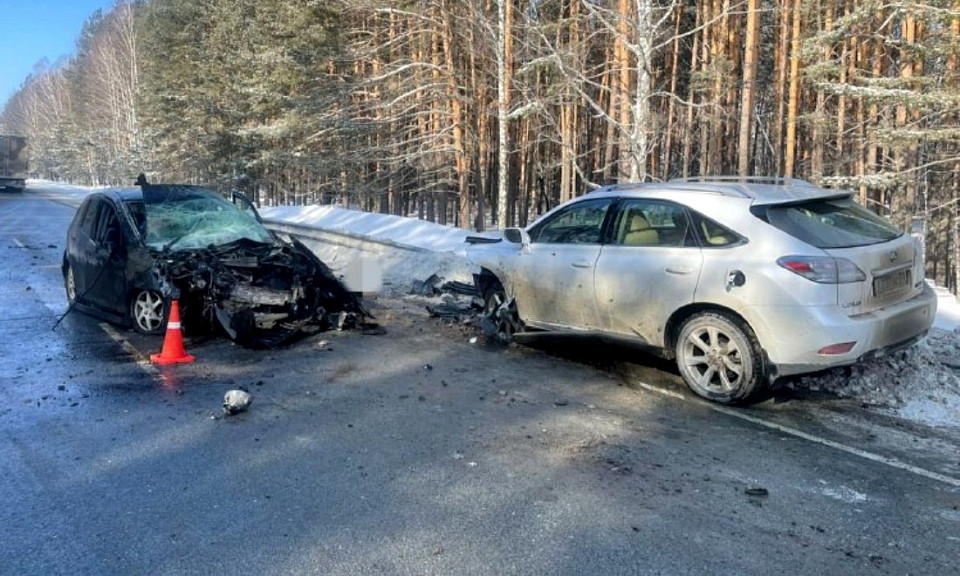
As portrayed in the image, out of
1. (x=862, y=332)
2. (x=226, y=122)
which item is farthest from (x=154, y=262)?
(x=226, y=122)

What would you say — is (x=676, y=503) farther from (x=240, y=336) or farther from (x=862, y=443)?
(x=240, y=336)

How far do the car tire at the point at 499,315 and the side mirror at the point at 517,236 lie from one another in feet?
2.01

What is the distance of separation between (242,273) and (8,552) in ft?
15.0

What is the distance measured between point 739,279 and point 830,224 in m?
0.89

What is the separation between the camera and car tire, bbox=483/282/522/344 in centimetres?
761

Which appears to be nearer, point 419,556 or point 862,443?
point 419,556

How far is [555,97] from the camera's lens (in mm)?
20906

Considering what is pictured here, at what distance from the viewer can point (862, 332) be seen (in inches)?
200

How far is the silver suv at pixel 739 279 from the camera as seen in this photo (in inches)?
202

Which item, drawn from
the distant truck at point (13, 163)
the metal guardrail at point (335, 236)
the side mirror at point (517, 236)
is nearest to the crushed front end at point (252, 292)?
the side mirror at point (517, 236)

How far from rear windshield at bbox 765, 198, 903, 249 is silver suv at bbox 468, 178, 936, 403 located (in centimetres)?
1

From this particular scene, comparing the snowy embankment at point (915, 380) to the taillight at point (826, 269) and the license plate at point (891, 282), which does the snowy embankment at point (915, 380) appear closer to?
the license plate at point (891, 282)

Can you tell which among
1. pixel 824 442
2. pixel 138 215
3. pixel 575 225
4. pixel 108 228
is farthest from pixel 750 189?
pixel 108 228

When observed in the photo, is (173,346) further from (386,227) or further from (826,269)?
(386,227)
